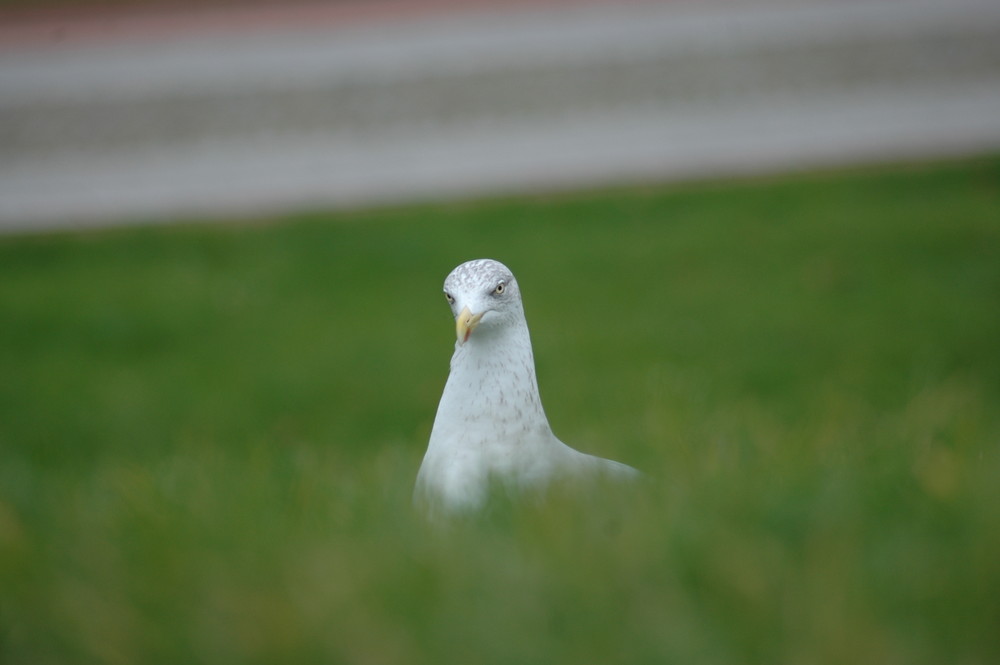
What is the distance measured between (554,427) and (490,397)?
2991mm

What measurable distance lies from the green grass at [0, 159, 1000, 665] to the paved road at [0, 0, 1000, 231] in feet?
3.01

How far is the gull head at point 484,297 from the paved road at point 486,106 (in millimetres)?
7118

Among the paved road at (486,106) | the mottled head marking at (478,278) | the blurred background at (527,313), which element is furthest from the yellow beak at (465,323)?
the paved road at (486,106)

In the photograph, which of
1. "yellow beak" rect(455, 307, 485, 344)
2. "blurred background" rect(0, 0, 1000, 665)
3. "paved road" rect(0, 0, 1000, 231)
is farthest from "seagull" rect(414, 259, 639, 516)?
"paved road" rect(0, 0, 1000, 231)

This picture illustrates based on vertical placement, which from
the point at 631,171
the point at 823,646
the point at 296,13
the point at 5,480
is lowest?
the point at 823,646

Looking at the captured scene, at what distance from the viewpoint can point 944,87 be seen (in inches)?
473

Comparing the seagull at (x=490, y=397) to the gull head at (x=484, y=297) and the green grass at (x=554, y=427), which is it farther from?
the green grass at (x=554, y=427)

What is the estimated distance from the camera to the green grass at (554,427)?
1.86 m

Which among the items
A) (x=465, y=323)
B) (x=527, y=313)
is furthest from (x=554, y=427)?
(x=465, y=323)

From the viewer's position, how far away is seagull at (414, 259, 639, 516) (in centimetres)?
335

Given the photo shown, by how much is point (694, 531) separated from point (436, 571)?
1.58 feet

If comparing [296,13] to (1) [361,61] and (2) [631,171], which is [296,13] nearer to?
(1) [361,61]

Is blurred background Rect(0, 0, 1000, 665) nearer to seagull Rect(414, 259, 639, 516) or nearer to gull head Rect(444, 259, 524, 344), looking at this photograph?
seagull Rect(414, 259, 639, 516)

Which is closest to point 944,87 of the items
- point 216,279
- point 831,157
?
point 831,157
